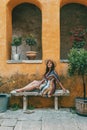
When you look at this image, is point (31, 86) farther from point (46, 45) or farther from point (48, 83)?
point (46, 45)

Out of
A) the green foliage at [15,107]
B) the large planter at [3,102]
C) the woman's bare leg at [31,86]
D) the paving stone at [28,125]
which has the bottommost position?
the paving stone at [28,125]

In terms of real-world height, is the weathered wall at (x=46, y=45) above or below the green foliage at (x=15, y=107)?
above

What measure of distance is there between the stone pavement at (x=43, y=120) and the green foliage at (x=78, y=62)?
4.02 feet

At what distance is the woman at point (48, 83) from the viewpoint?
24.4ft

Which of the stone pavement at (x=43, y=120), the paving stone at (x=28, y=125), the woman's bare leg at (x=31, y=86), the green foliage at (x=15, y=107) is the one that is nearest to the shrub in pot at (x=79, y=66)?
the stone pavement at (x=43, y=120)

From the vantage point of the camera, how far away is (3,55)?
25.8ft

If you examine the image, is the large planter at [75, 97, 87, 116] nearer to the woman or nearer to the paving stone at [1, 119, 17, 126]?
the woman

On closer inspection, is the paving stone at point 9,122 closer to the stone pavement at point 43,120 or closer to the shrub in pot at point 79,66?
the stone pavement at point 43,120

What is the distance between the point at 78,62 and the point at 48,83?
115cm

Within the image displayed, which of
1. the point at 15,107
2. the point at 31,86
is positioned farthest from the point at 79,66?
the point at 15,107

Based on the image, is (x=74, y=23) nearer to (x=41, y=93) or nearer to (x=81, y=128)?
(x=41, y=93)

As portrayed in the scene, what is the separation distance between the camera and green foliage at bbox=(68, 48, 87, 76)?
6996mm

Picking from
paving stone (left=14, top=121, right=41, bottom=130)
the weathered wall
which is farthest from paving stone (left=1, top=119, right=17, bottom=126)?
the weathered wall

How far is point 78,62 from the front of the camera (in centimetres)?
700
